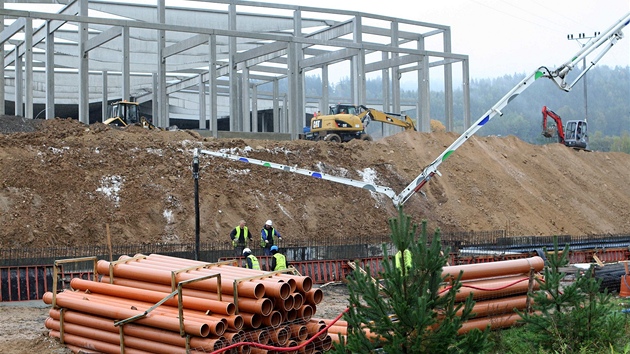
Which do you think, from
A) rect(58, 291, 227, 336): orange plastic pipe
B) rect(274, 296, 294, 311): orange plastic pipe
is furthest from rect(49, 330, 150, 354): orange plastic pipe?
rect(274, 296, 294, 311): orange plastic pipe

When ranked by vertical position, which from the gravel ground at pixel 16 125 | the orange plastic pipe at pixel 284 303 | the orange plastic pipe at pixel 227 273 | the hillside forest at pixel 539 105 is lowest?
the orange plastic pipe at pixel 284 303

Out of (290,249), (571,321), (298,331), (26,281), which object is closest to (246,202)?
(290,249)

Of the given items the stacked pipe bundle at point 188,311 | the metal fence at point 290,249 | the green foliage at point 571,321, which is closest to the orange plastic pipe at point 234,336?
the stacked pipe bundle at point 188,311

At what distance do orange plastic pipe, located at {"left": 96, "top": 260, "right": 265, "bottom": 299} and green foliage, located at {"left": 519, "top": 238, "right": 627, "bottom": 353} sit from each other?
3.41 metres

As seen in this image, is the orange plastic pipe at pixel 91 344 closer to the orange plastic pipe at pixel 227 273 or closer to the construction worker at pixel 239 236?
the orange plastic pipe at pixel 227 273

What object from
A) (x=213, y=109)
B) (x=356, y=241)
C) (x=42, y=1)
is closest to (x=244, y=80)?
(x=213, y=109)

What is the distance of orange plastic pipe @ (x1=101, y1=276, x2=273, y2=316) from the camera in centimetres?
890

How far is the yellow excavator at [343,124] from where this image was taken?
29.9m

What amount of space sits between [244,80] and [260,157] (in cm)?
1093

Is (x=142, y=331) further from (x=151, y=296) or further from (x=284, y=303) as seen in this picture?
(x=284, y=303)

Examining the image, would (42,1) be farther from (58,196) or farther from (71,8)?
(58,196)

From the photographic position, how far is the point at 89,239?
2003 cm

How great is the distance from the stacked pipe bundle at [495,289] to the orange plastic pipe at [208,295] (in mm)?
1336

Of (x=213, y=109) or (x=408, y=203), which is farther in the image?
(x=213, y=109)
